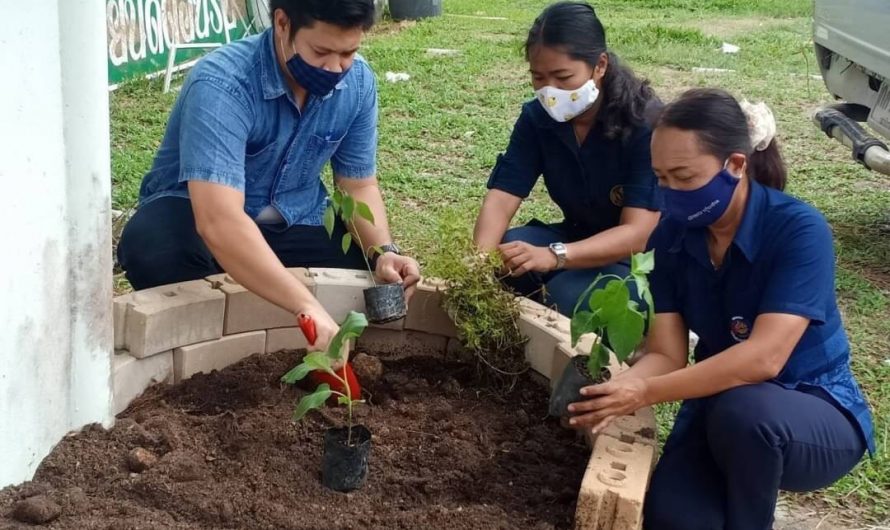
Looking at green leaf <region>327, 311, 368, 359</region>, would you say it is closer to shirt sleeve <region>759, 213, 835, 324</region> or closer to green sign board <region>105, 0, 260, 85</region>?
shirt sleeve <region>759, 213, 835, 324</region>

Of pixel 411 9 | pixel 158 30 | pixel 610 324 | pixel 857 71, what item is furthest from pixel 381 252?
pixel 411 9

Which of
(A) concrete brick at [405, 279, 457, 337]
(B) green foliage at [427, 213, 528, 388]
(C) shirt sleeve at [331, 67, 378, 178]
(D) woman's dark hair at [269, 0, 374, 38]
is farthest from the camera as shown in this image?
(C) shirt sleeve at [331, 67, 378, 178]

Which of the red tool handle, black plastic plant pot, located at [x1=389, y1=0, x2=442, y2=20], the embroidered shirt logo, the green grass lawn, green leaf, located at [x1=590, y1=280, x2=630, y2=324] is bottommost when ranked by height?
black plastic plant pot, located at [x1=389, y1=0, x2=442, y2=20]

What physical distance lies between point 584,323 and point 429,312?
0.83 metres

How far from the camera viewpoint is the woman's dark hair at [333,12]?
2639 millimetres

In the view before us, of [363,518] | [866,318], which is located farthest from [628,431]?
[866,318]

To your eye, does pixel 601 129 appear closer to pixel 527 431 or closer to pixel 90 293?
pixel 527 431

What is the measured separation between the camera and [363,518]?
2.25m

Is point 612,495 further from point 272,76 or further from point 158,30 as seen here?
point 158,30

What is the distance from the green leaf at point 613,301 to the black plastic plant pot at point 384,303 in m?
0.66

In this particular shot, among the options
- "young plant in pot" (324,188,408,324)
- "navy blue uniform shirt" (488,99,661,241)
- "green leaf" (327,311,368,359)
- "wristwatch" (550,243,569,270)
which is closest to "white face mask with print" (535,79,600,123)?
"navy blue uniform shirt" (488,99,661,241)

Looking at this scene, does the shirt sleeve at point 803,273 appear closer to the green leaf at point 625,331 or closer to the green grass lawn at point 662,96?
the green leaf at point 625,331

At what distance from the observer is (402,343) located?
10.5 feet

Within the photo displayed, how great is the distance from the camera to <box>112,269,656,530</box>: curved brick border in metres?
2.70
